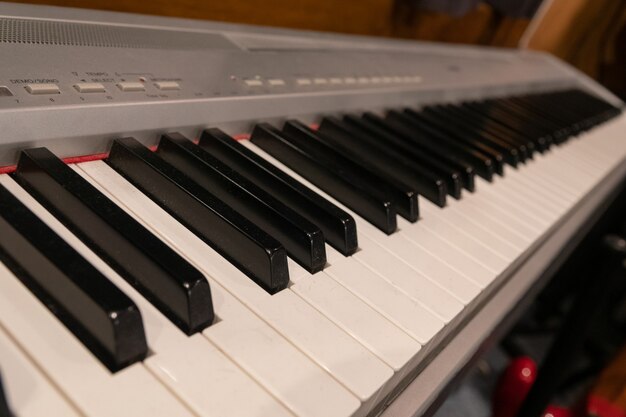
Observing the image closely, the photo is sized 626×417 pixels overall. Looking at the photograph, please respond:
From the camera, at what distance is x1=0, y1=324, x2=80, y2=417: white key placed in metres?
0.33

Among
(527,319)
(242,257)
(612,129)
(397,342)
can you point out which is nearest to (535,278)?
(397,342)

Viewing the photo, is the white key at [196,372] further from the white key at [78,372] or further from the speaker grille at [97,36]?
the speaker grille at [97,36]

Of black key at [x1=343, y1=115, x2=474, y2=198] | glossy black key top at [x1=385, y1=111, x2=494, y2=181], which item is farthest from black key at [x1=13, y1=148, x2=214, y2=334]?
glossy black key top at [x1=385, y1=111, x2=494, y2=181]

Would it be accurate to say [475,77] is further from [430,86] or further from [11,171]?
[11,171]

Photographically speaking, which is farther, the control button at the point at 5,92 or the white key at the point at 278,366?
the control button at the point at 5,92

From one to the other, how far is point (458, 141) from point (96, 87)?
2.50 feet

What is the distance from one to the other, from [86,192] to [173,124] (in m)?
0.20

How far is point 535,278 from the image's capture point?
3.02 feet

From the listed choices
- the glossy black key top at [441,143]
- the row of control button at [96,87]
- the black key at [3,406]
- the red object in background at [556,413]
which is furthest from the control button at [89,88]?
the red object in background at [556,413]

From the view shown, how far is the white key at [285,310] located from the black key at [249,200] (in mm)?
63

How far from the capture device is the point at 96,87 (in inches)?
23.9

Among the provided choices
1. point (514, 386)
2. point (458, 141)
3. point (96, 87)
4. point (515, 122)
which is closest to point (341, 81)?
point (458, 141)

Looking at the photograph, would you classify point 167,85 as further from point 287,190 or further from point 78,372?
point 78,372

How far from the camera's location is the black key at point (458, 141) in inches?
43.1
